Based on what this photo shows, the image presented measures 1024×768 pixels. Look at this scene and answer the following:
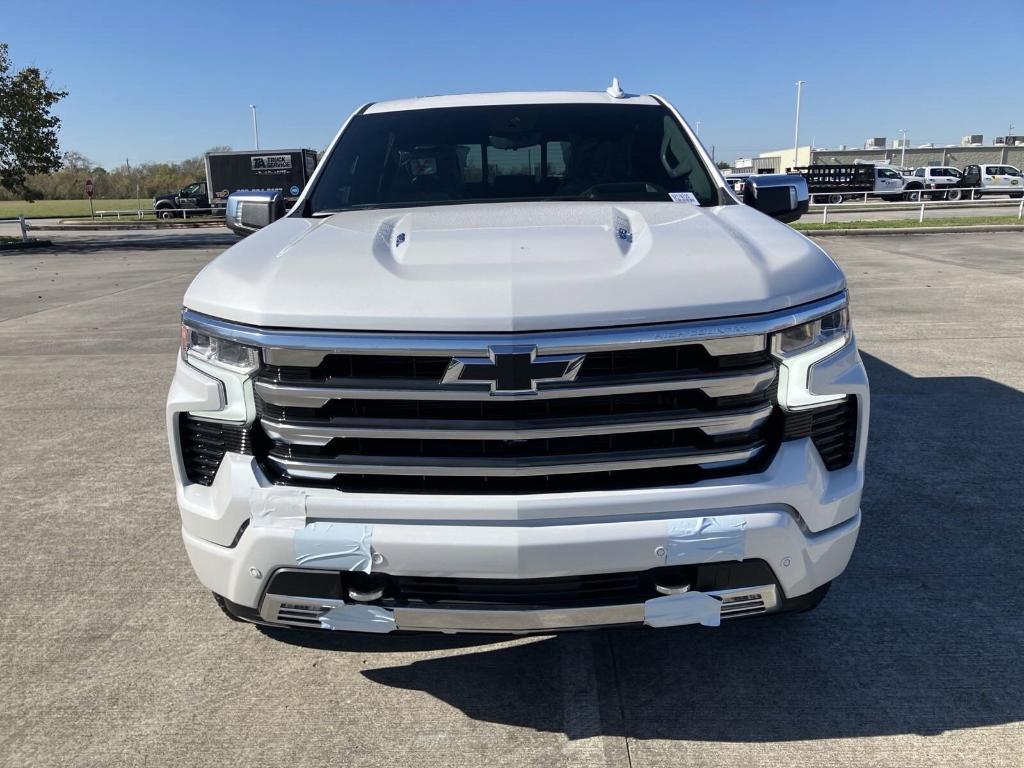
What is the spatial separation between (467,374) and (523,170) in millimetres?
1838

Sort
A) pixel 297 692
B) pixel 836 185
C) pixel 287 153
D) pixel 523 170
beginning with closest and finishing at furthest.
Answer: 1. pixel 297 692
2. pixel 523 170
3. pixel 287 153
4. pixel 836 185

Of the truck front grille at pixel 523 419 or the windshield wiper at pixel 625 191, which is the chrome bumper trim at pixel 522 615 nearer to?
the truck front grille at pixel 523 419

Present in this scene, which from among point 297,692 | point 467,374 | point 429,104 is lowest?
point 297,692

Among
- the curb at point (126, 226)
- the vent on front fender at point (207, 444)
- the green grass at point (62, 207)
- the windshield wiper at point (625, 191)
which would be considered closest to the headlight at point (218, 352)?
the vent on front fender at point (207, 444)

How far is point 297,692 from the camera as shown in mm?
2730

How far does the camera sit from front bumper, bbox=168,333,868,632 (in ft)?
6.96

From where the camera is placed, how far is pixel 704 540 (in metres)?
2.14

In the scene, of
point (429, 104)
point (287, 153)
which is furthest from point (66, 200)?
point (429, 104)

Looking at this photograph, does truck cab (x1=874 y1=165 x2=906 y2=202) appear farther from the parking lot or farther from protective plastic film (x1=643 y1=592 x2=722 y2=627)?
protective plastic film (x1=643 y1=592 x2=722 y2=627)

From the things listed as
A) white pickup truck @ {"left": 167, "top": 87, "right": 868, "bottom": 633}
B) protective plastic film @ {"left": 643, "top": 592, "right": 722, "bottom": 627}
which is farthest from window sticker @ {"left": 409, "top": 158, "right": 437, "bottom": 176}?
protective plastic film @ {"left": 643, "top": 592, "right": 722, "bottom": 627}

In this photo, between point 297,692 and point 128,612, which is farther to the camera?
point 128,612

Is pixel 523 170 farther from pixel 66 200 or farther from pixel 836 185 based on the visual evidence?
pixel 66 200

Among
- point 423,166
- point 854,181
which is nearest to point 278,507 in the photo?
point 423,166

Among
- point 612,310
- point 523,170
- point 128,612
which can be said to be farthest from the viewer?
point 523,170
